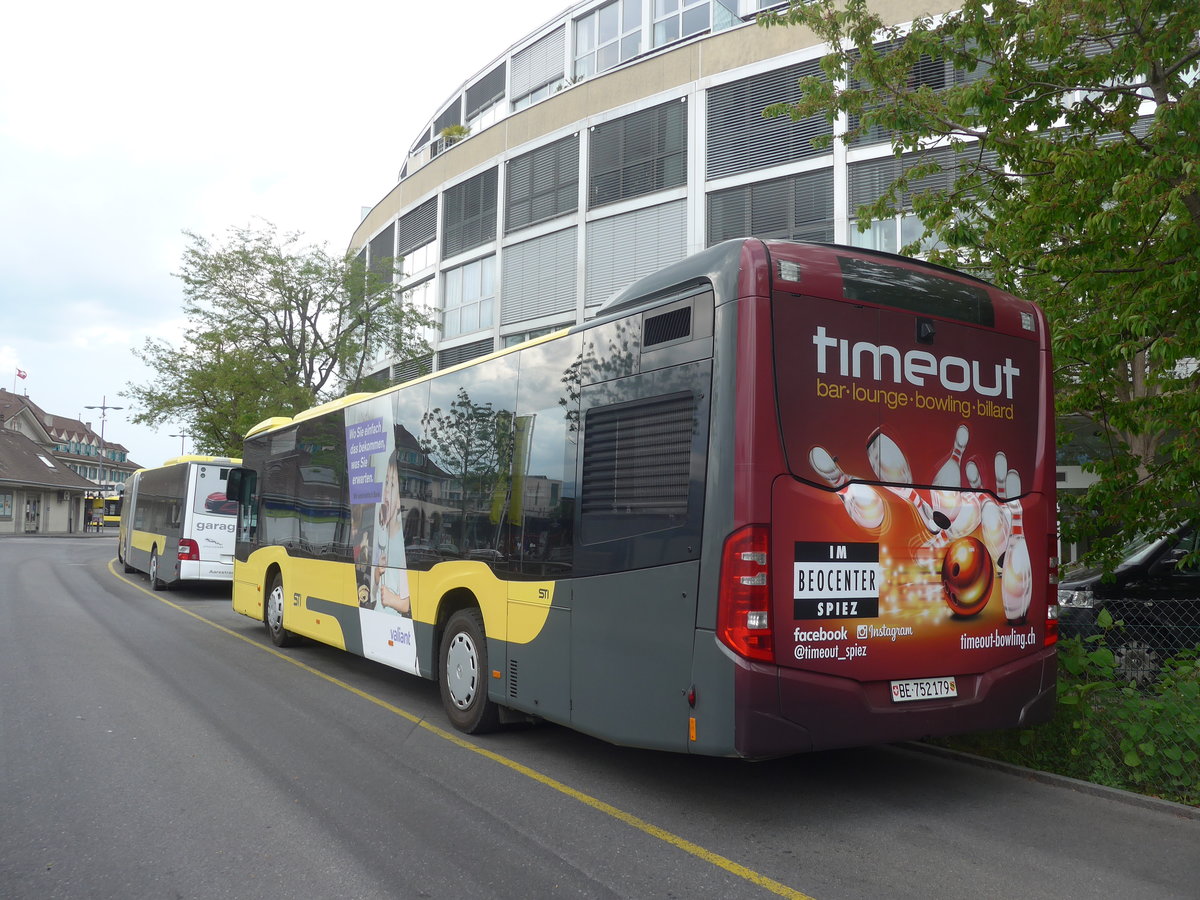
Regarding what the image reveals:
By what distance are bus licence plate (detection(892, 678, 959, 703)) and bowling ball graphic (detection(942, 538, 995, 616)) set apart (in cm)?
42

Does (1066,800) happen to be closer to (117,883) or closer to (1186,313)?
(1186,313)

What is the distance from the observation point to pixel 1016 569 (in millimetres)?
5691

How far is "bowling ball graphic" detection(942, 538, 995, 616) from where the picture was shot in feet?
17.7

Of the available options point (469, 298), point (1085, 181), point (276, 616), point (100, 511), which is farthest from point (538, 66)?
point (100, 511)

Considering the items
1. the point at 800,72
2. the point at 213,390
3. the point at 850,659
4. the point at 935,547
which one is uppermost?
the point at 800,72

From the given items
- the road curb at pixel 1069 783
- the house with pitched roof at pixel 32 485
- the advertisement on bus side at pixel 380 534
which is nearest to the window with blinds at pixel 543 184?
the advertisement on bus side at pixel 380 534

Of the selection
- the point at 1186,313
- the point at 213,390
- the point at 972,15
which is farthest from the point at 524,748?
the point at 213,390

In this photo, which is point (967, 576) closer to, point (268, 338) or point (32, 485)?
point (268, 338)

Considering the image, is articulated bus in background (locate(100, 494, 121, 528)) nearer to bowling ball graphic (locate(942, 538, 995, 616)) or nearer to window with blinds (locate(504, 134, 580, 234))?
window with blinds (locate(504, 134, 580, 234))

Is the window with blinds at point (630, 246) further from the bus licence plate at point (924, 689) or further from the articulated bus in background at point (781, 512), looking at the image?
the bus licence plate at point (924, 689)

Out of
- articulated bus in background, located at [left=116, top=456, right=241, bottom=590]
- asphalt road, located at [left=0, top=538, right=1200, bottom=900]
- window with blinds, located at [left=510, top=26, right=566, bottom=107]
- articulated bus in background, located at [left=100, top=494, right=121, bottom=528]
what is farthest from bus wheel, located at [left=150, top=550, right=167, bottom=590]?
articulated bus in background, located at [left=100, top=494, right=121, bottom=528]

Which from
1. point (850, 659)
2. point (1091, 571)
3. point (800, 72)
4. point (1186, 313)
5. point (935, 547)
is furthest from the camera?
point (800, 72)

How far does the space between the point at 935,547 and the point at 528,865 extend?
2.83 metres

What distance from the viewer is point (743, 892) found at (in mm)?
4148
